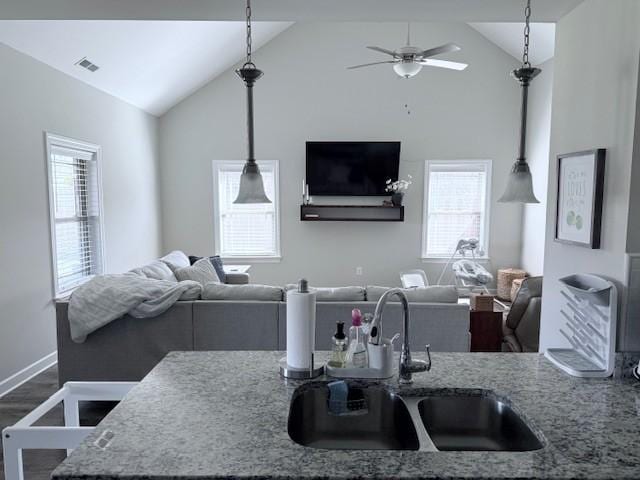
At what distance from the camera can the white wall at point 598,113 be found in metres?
1.71

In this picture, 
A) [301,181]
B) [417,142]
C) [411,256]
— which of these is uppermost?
[417,142]

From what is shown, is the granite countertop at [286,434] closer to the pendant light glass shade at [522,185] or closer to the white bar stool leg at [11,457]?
the white bar stool leg at [11,457]

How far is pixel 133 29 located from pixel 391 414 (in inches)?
172

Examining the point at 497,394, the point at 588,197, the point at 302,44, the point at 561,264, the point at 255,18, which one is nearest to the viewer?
the point at 497,394

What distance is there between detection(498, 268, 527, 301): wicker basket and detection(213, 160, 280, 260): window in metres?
3.35

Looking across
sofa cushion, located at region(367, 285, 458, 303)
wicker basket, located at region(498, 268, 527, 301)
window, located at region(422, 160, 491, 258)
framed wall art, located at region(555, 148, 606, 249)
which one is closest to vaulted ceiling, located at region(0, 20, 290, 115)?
window, located at region(422, 160, 491, 258)

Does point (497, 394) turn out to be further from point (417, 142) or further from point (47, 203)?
point (417, 142)

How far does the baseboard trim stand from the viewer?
11.7ft

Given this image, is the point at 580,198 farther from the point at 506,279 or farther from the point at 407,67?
the point at 506,279

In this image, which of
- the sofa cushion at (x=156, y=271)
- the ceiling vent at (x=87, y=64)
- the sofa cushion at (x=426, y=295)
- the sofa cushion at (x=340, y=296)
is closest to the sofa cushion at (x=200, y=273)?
the sofa cushion at (x=156, y=271)

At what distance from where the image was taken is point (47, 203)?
13.5 feet

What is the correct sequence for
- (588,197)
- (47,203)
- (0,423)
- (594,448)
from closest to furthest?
(594,448) < (588,197) < (0,423) < (47,203)

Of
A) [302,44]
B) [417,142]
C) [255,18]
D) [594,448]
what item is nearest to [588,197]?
[594,448]

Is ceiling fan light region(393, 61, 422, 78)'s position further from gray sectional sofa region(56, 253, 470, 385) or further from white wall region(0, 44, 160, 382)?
white wall region(0, 44, 160, 382)
